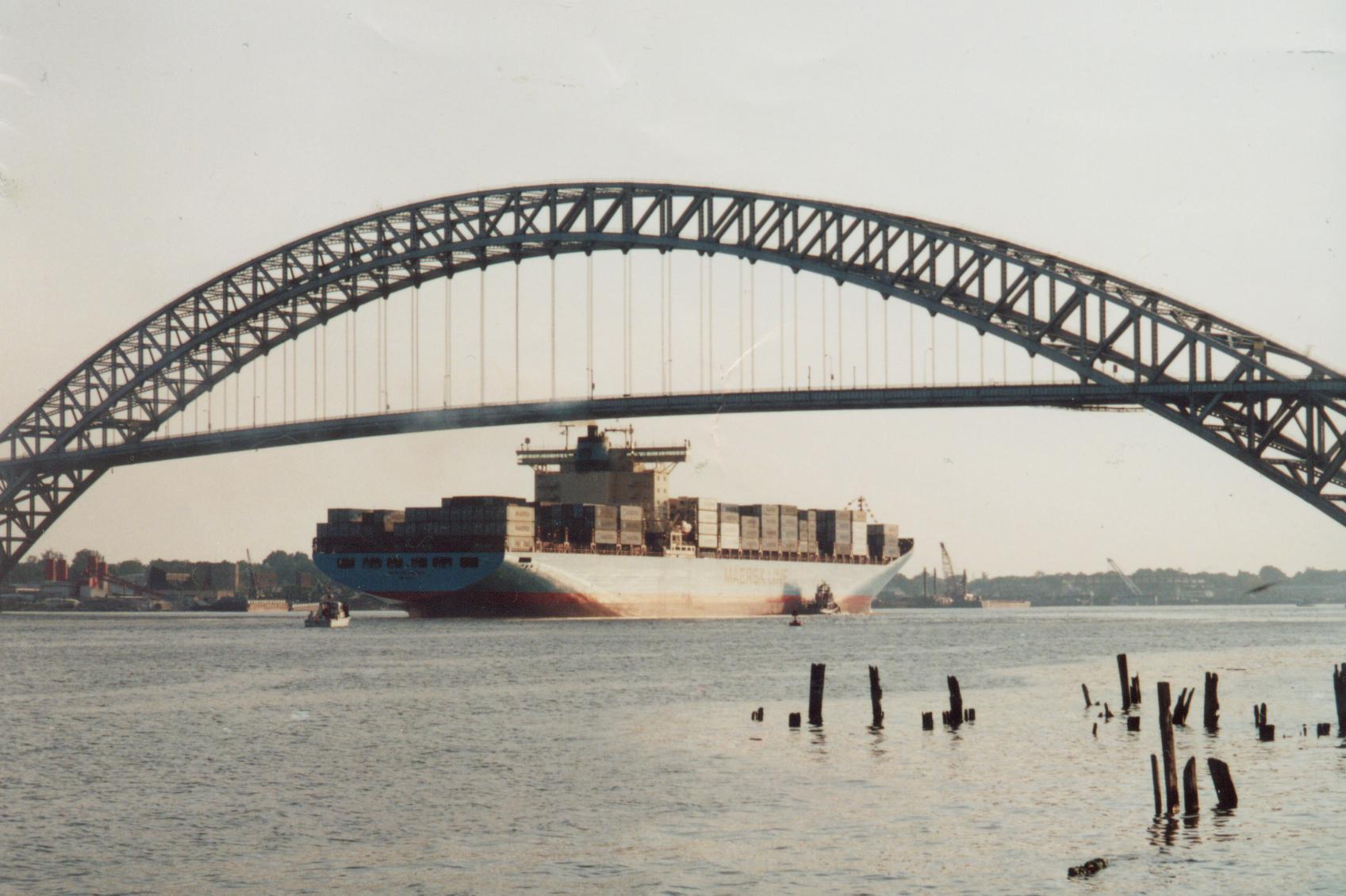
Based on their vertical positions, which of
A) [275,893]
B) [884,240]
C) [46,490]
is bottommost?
[275,893]

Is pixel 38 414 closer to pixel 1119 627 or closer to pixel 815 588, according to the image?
pixel 815 588

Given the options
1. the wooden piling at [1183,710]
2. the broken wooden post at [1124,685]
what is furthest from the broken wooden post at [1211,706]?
the broken wooden post at [1124,685]

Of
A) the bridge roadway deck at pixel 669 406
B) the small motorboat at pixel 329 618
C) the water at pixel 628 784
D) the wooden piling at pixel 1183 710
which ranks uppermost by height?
the bridge roadway deck at pixel 669 406

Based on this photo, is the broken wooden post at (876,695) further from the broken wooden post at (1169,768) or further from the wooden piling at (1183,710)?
the broken wooden post at (1169,768)

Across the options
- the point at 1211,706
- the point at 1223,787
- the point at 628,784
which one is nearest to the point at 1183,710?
the point at 1211,706

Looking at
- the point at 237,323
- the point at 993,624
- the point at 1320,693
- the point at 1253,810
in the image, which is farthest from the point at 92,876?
the point at 993,624
